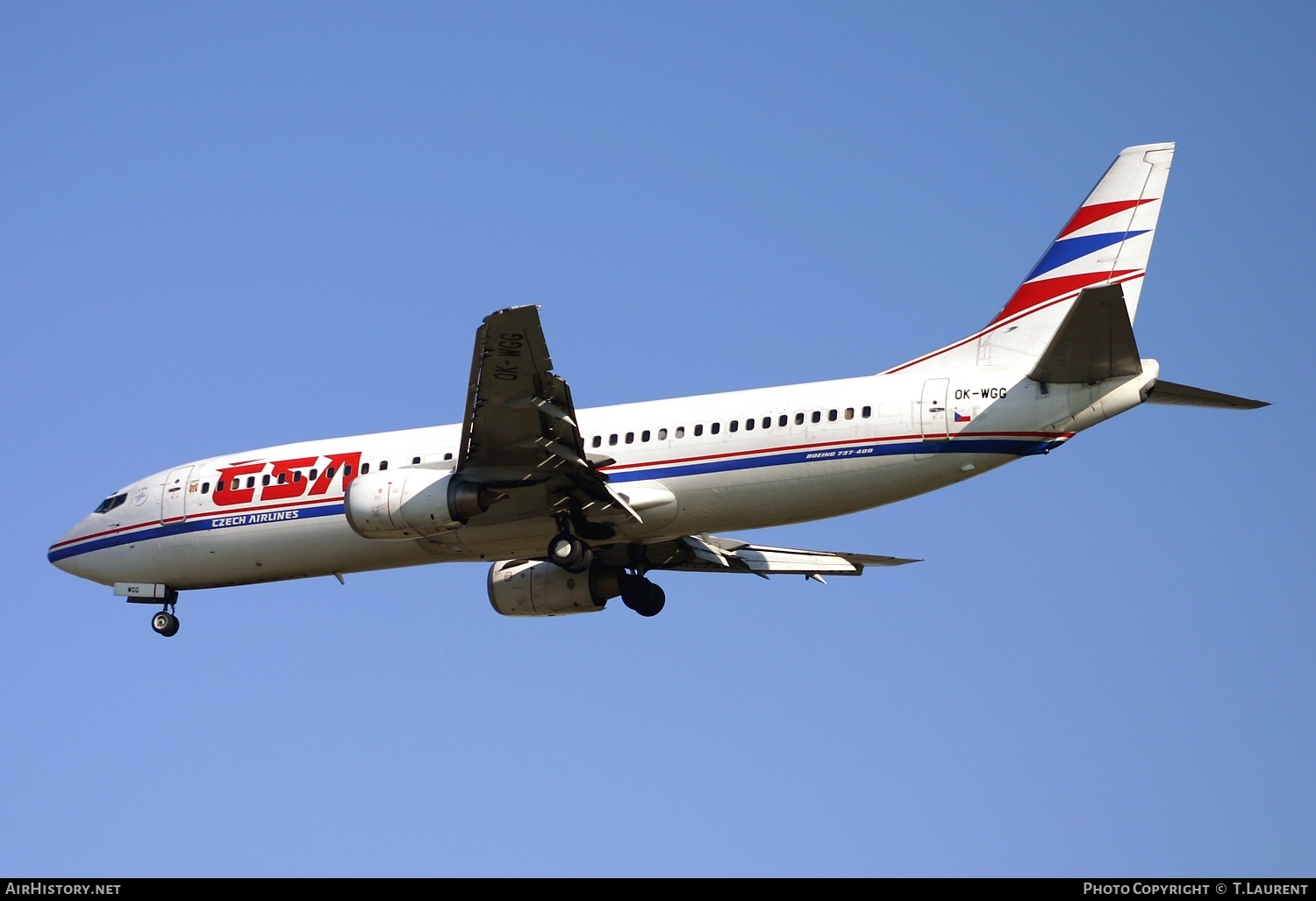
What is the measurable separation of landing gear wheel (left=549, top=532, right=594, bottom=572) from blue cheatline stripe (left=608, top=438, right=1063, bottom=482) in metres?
1.37

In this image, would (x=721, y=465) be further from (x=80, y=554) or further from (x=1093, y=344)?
(x=80, y=554)

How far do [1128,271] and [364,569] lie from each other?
16.0 metres

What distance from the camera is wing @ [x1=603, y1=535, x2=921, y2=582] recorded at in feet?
119

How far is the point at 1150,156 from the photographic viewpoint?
3120cm

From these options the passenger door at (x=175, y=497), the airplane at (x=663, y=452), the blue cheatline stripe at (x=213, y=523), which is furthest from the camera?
the passenger door at (x=175, y=497)

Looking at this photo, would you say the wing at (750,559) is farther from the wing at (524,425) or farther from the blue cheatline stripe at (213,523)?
the blue cheatline stripe at (213,523)

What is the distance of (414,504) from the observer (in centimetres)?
3022

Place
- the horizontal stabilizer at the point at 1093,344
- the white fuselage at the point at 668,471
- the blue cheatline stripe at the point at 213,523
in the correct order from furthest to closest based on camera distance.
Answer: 1. the blue cheatline stripe at the point at 213,523
2. the white fuselage at the point at 668,471
3. the horizontal stabilizer at the point at 1093,344

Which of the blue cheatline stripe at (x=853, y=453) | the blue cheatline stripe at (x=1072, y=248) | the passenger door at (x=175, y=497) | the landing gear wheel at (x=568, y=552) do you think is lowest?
the landing gear wheel at (x=568, y=552)

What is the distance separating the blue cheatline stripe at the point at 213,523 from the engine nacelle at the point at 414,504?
2.83 m

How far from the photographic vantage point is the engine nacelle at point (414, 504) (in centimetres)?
3016

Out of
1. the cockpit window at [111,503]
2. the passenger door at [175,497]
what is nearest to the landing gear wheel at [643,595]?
the passenger door at [175,497]

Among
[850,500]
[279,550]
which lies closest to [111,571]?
[279,550]
